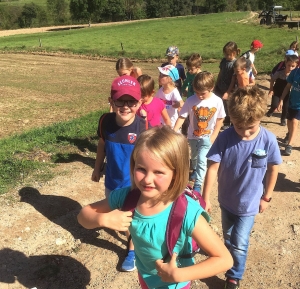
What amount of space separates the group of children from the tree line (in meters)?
72.8

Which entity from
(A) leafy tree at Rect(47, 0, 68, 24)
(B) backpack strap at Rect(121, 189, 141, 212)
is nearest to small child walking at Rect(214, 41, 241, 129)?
(B) backpack strap at Rect(121, 189, 141, 212)

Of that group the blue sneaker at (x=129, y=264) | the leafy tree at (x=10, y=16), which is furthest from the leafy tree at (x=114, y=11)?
the blue sneaker at (x=129, y=264)

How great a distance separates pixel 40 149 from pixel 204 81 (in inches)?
118

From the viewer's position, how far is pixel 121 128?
323 cm

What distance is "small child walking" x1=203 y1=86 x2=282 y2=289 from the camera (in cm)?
272

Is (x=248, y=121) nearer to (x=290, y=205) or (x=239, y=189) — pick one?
(x=239, y=189)

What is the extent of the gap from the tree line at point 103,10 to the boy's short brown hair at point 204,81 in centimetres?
7284

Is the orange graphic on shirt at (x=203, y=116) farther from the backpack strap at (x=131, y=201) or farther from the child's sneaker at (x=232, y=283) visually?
the backpack strap at (x=131, y=201)

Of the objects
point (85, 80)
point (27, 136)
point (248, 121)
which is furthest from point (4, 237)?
point (85, 80)

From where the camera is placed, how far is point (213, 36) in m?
39.4

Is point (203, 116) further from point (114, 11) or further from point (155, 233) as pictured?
point (114, 11)

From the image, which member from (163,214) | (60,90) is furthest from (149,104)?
(60,90)

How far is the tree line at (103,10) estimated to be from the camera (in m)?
75.6

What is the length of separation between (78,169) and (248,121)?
3.32 metres
